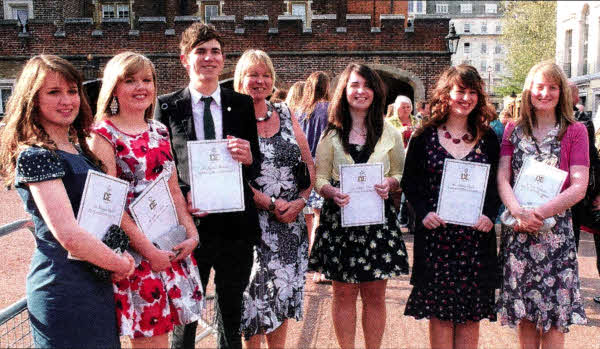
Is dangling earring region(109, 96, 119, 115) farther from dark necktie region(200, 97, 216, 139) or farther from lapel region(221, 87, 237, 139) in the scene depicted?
lapel region(221, 87, 237, 139)

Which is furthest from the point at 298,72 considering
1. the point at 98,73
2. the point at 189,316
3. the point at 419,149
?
the point at 189,316

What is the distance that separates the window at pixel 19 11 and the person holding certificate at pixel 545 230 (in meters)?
15.9

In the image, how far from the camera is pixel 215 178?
270 cm

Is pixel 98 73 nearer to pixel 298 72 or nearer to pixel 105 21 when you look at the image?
pixel 105 21

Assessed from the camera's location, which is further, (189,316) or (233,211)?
(233,211)

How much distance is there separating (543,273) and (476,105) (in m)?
1.15

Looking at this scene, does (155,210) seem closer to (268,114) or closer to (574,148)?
(268,114)

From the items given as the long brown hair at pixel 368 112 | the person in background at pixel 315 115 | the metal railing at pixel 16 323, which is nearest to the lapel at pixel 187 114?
the metal railing at pixel 16 323

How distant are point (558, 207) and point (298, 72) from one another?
1349cm

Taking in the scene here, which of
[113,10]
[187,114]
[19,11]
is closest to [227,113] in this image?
[187,114]

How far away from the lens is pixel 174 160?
2.73m

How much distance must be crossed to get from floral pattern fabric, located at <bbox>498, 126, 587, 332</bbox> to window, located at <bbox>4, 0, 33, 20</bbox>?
1608cm

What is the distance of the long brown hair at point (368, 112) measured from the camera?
131 inches

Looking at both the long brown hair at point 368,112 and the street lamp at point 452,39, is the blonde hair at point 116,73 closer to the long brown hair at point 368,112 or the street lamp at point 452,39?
the long brown hair at point 368,112
